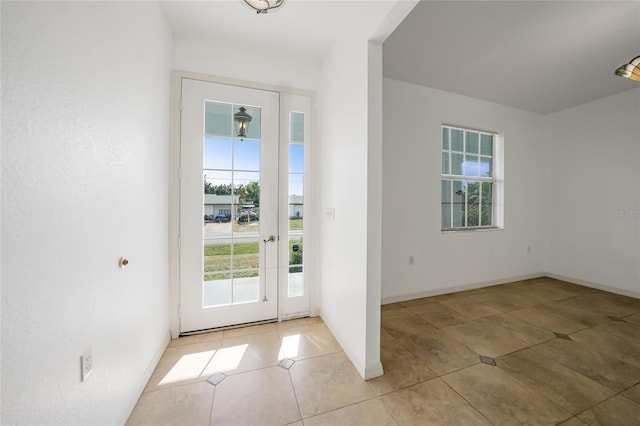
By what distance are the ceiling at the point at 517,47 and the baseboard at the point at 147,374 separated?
11.4 feet

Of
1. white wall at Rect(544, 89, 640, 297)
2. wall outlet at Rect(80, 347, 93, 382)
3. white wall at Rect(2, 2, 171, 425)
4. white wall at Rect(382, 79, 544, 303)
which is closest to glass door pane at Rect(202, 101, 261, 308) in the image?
white wall at Rect(2, 2, 171, 425)

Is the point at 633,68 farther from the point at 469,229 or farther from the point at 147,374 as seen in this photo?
the point at 147,374

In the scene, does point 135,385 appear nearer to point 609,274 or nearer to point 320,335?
point 320,335

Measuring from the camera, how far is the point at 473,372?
5.71ft

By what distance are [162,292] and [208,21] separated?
7.82 feet

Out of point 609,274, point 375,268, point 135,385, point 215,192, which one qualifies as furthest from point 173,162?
point 609,274

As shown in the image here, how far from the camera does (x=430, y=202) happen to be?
3201 mm

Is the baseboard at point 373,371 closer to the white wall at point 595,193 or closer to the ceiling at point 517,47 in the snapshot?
the ceiling at point 517,47

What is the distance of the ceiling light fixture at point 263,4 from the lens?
170cm

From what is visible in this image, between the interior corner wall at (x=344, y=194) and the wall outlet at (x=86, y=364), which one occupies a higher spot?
the interior corner wall at (x=344, y=194)

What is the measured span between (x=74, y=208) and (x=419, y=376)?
2288 mm

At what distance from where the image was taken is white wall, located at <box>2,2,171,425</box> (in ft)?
2.31

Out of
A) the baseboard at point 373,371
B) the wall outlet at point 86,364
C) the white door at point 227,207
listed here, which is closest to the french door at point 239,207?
the white door at point 227,207

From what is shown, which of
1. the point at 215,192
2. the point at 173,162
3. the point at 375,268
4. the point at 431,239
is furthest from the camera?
the point at 431,239
